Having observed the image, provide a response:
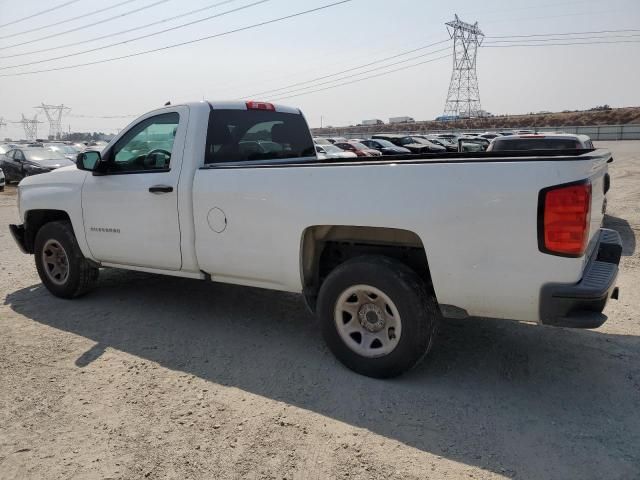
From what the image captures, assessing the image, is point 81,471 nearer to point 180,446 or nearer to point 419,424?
point 180,446

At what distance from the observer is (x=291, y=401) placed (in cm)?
354

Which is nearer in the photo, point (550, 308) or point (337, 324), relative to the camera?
point (550, 308)

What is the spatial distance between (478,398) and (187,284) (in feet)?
12.8

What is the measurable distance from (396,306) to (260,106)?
2774mm

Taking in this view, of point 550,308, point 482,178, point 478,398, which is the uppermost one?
point 482,178

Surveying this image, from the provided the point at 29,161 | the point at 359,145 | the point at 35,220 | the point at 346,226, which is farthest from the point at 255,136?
the point at 359,145

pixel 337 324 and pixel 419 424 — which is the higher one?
pixel 337 324

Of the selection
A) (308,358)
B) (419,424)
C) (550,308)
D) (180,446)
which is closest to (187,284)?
(308,358)

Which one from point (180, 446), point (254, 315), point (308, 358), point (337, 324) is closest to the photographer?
point (180, 446)

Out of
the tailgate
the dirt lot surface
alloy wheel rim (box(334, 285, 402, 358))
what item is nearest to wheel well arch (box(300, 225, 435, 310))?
alloy wheel rim (box(334, 285, 402, 358))

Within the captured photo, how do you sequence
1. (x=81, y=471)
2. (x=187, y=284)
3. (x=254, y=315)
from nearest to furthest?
1. (x=81, y=471)
2. (x=254, y=315)
3. (x=187, y=284)

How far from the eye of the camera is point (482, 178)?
3.11 meters

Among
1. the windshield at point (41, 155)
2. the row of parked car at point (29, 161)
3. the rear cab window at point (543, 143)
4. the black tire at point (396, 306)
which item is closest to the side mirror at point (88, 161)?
the black tire at point (396, 306)

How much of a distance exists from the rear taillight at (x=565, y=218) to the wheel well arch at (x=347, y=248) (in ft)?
2.70
